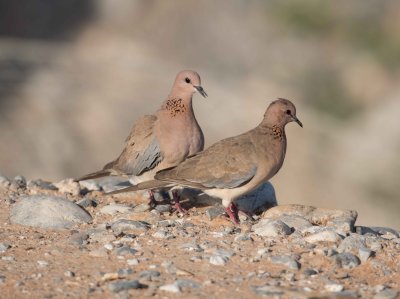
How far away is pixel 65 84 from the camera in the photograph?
19250 mm

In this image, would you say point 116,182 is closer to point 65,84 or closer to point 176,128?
point 176,128

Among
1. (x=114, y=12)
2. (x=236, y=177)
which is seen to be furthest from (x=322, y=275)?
(x=114, y=12)

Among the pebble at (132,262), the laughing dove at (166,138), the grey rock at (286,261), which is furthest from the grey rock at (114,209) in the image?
the grey rock at (286,261)

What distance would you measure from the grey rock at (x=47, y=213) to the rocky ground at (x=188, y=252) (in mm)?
10

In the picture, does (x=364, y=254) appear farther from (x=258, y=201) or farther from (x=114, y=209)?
(x=114, y=209)

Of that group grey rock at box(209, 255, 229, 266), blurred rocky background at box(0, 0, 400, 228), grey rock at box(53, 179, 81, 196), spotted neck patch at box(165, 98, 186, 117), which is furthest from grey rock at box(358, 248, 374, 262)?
blurred rocky background at box(0, 0, 400, 228)

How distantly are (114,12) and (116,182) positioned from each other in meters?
26.8

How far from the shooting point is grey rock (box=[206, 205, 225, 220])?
26.4 feet

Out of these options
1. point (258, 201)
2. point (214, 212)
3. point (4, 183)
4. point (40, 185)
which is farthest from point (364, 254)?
point (4, 183)

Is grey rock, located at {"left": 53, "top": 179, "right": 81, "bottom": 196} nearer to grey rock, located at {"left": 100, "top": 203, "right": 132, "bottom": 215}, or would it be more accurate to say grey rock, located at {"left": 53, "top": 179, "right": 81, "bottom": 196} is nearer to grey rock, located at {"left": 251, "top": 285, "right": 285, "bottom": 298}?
grey rock, located at {"left": 100, "top": 203, "right": 132, "bottom": 215}

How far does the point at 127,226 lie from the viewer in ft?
24.7

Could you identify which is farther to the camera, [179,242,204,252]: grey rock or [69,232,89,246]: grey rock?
[69,232,89,246]: grey rock

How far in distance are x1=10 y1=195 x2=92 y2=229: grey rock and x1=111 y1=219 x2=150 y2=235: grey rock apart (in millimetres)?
414

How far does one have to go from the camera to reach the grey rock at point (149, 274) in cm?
623
